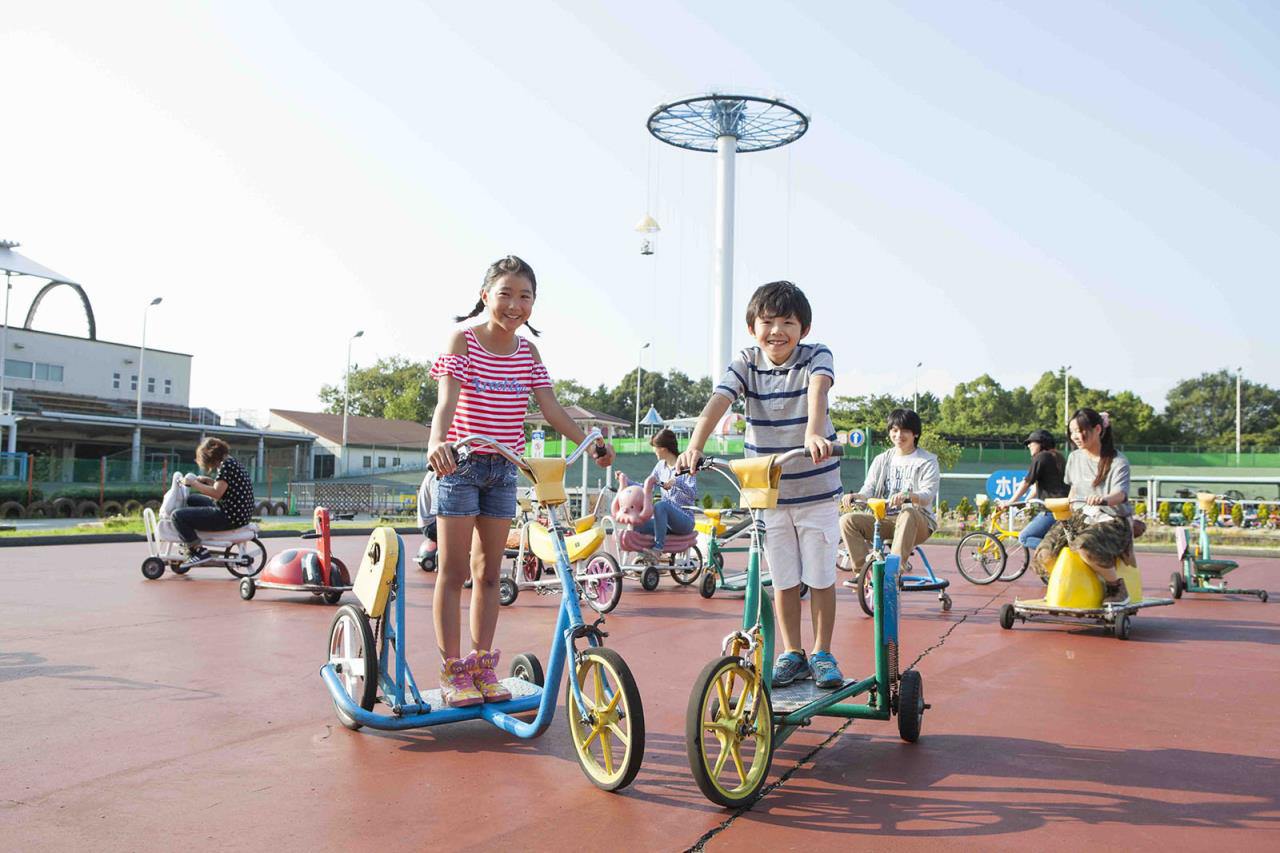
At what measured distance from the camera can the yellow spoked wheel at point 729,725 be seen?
320 cm

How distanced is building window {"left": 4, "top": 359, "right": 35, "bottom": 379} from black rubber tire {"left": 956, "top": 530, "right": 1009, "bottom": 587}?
161 ft

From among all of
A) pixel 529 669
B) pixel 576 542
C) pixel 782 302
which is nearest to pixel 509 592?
pixel 576 542

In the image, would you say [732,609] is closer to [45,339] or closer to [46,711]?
[46,711]

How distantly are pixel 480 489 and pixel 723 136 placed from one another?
171ft

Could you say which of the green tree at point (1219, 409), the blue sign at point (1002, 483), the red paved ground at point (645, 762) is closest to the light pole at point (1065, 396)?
the green tree at point (1219, 409)

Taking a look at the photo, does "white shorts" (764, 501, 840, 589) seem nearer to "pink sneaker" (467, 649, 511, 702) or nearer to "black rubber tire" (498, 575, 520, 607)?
"pink sneaker" (467, 649, 511, 702)

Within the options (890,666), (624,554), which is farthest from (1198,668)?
(624,554)

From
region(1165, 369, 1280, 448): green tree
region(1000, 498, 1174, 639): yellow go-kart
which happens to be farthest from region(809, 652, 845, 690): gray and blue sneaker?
region(1165, 369, 1280, 448): green tree

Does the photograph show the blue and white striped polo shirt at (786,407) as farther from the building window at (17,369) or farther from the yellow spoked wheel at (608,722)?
the building window at (17,369)

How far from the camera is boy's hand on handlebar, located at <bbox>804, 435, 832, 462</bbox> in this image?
3576 millimetres

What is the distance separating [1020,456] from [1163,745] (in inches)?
2237

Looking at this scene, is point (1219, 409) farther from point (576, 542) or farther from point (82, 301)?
point (576, 542)

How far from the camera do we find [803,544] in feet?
13.9

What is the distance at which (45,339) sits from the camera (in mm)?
50656
